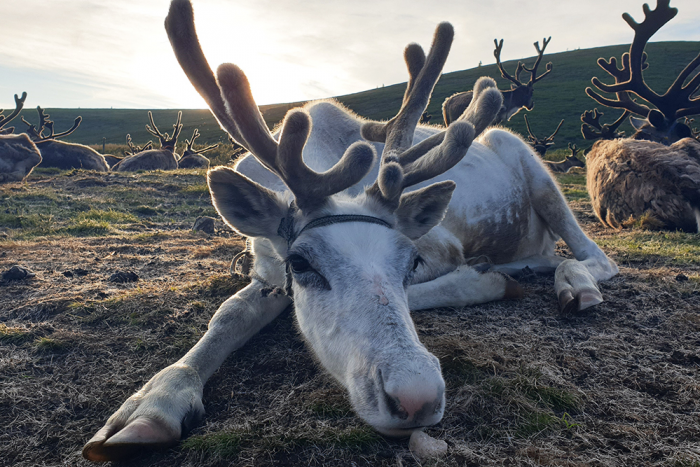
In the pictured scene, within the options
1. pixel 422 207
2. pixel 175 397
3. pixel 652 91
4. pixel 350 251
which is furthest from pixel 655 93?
pixel 175 397

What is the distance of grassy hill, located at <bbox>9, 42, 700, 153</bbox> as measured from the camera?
41.2m

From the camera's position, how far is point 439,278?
3.68 meters

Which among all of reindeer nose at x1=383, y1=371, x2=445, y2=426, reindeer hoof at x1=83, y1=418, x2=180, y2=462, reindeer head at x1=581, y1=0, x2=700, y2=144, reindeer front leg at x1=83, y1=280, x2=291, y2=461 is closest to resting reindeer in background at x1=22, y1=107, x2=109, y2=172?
reindeer front leg at x1=83, y1=280, x2=291, y2=461

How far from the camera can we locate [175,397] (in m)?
2.13

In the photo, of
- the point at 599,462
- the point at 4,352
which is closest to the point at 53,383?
the point at 4,352

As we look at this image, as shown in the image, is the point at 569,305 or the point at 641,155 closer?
the point at 569,305

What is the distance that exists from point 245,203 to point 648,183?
21.6ft

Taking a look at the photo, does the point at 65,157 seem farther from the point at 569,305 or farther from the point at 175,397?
the point at 569,305

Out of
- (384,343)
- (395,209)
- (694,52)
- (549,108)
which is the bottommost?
(384,343)

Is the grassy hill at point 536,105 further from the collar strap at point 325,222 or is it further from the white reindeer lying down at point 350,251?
the collar strap at point 325,222

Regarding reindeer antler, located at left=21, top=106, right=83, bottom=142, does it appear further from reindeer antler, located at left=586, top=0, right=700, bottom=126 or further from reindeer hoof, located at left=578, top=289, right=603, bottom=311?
reindeer hoof, located at left=578, top=289, right=603, bottom=311

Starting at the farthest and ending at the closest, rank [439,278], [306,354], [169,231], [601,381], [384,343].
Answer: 1. [169,231]
2. [439,278]
3. [306,354]
4. [601,381]
5. [384,343]

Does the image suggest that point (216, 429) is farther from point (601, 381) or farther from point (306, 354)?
point (601, 381)

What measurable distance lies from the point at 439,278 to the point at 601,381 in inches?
60.0
